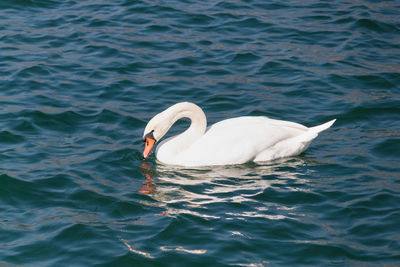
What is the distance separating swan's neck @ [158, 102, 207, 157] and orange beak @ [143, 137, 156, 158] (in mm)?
193

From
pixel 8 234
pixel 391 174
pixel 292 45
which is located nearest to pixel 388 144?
pixel 391 174

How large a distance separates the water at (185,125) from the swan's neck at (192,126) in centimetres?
38

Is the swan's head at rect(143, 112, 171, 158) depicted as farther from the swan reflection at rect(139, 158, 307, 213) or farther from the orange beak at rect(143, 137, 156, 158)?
the swan reflection at rect(139, 158, 307, 213)

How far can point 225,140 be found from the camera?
9938mm

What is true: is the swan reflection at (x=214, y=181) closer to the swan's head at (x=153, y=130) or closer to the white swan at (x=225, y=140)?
the white swan at (x=225, y=140)

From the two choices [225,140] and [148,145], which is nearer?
[225,140]

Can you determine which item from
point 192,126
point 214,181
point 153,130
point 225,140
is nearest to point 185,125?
point 192,126

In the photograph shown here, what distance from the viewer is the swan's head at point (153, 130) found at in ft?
32.9

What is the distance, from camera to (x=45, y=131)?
10.7 metres

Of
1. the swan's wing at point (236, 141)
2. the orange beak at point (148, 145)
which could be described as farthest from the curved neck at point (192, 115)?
the orange beak at point (148, 145)

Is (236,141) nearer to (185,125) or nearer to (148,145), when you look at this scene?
(148,145)

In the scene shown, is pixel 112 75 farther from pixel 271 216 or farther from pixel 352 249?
pixel 352 249

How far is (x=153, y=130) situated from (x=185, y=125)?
151 centimetres

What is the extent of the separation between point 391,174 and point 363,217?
1388mm
